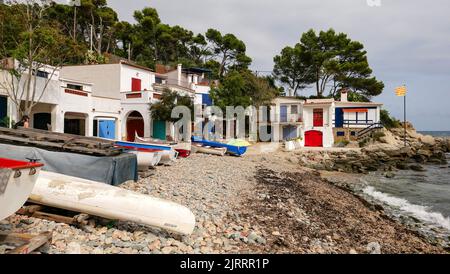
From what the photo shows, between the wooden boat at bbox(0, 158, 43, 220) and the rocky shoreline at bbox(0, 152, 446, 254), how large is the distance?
70 centimetres

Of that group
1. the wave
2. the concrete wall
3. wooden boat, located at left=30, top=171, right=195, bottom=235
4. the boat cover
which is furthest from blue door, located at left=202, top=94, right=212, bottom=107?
wooden boat, located at left=30, top=171, right=195, bottom=235

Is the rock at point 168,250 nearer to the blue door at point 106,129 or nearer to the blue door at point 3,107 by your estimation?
the blue door at point 3,107

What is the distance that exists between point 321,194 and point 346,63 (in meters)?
37.6

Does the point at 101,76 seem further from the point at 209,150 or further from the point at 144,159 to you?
the point at 144,159

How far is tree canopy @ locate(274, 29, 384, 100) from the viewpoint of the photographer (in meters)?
45.5

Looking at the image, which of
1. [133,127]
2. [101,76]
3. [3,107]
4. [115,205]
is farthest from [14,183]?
[101,76]

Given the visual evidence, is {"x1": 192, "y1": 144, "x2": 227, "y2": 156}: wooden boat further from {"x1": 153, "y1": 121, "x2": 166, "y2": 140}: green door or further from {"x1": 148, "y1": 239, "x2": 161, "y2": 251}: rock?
{"x1": 148, "y1": 239, "x2": 161, "y2": 251}: rock

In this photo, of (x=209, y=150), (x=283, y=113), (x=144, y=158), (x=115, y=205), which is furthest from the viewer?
(x=283, y=113)

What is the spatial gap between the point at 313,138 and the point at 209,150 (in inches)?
803

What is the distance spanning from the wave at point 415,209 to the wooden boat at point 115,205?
33.4 feet

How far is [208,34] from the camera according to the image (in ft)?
175

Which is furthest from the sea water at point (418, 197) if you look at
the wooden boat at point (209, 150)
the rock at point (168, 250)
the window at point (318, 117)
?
the window at point (318, 117)

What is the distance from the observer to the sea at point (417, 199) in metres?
10.8

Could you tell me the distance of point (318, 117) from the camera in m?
39.1
